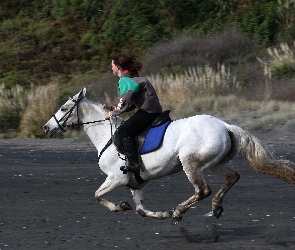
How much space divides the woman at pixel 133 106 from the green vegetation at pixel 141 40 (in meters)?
18.2

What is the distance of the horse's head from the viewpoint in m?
11.7

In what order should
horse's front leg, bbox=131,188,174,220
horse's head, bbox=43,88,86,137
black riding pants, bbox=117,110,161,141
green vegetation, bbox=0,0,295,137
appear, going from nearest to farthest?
horse's front leg, bbox=131,188,174,220, black riding pants, bbox=117,110,161,141, horse's head, bbox=43,88,86,137, green vegetation, bbox=0,0,295,137

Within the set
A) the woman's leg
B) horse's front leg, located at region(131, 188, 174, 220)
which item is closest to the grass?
horse's front leg, located at region(131, 188, 174, 220)

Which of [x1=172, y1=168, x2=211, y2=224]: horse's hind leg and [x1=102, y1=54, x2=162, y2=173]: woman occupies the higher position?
[x1=102, y1=54, x2=162, y2=173]: woman

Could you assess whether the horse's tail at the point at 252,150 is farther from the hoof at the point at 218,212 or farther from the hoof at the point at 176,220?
the hoof at the point at 176,220

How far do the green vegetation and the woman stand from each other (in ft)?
59.7

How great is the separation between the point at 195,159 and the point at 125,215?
1611 mm

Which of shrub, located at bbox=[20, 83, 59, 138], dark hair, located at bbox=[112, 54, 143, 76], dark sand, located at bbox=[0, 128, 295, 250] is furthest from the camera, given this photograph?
shrub, located at bbox=[20, 83, 59, 138]

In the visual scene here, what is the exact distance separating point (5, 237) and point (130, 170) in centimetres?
155

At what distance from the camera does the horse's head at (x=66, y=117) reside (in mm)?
11688

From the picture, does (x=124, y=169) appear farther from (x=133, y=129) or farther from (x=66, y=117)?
(x=66, y=117)

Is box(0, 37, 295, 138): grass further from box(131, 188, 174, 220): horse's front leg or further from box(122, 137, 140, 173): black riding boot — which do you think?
box(122, 137, 140, 173): black riding boot

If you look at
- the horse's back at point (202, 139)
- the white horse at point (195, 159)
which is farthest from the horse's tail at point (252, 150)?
the horse's back at point (202, 139)

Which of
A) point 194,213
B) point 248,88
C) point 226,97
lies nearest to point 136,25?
point 248,88
